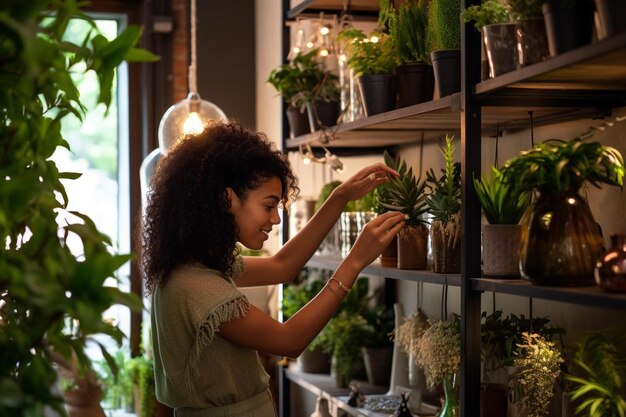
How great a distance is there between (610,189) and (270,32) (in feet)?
9.98

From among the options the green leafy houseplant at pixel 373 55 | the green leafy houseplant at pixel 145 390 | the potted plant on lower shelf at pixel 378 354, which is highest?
the green leafy houseplant at pixel 373 55

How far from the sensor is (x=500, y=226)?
6.92ft

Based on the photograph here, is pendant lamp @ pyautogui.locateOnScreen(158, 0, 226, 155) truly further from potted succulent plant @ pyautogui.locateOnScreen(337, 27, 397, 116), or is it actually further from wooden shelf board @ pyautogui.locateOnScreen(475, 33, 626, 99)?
wooden shelf board @ pyautogui.locateOnScreen(475, 33, 626, 99)

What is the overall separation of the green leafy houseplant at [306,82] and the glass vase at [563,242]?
4.89ft

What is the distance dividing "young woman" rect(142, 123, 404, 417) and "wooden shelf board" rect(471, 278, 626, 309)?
39 cm

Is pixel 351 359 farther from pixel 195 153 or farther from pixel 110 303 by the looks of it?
pixel 110 303

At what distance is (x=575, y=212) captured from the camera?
187cm

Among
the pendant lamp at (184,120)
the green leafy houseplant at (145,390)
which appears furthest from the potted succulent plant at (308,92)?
the green leafy houseplant at (145,390)

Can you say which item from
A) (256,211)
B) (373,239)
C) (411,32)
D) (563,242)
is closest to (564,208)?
(563,242)

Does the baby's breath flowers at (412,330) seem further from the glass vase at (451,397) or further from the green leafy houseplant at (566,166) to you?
the green leafy houseplant at (566,166)

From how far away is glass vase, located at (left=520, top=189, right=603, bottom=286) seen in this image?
1845 mm

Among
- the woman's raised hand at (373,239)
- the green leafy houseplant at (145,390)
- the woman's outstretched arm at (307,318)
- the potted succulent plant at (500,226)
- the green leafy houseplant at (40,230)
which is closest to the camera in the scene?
the green leafy houseplant at (40,230)

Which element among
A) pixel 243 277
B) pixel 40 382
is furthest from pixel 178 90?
pixel 40 382

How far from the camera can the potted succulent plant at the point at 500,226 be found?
2098mm
